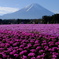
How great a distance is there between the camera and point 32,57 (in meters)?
6.23

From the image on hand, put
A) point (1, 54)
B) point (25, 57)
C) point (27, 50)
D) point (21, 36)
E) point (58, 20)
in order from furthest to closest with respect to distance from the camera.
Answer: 1. point (58, 20)
2. point (21, 36)
3. point (27, 50)
4. point (1, 54)
5. point (25, 57)

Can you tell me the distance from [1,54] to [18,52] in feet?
1.96

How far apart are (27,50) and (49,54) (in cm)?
98

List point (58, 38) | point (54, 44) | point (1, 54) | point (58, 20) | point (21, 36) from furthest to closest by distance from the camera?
point (58, 20) → point (21, 36) → point (58, 38) → point (54, 44) → point (1, 54)

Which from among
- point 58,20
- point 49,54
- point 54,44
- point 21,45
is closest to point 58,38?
point 54,44

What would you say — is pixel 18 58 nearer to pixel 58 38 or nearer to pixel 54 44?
pixel 54 44

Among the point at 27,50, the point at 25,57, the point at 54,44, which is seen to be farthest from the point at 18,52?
the point at 54,44

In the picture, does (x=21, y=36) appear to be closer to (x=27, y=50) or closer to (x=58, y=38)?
(x=58, y=38)

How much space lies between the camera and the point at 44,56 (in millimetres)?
6234

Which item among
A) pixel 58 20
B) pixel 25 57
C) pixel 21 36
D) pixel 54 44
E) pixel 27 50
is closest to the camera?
pixel 25 57

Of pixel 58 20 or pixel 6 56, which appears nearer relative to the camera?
pixel 6 56

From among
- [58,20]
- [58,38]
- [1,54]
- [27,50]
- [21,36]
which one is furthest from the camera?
[58,20]

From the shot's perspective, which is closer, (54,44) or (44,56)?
(44,56)

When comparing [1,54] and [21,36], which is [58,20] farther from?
[1,54]
